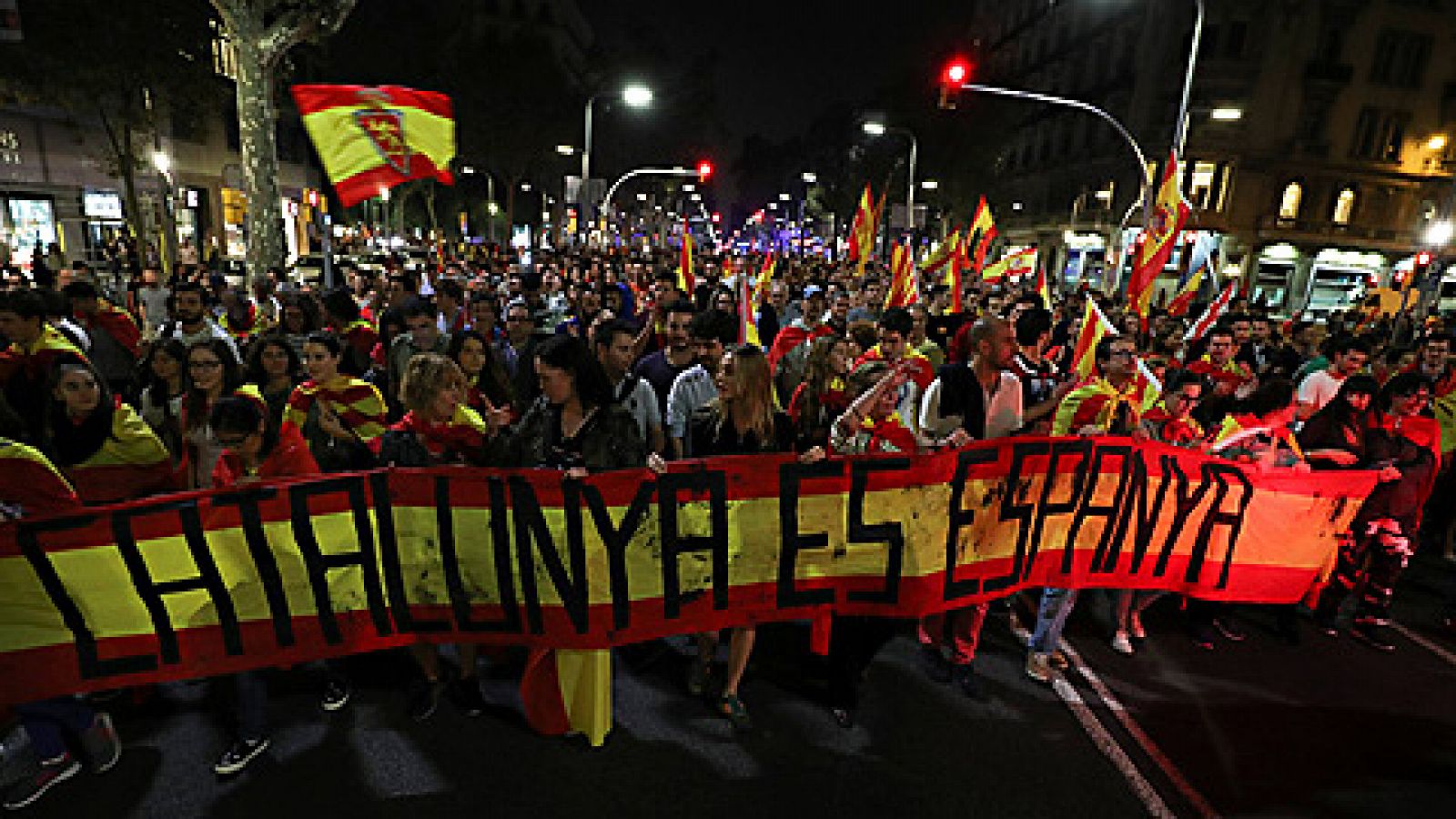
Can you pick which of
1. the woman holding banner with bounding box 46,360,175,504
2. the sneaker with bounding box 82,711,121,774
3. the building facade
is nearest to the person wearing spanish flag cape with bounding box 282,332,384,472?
the woman holding banner with bounding box 46,360,175,504

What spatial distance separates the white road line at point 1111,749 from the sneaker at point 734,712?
1.90m

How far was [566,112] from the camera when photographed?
45.3 metres

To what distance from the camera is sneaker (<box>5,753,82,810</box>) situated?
3.41 meters

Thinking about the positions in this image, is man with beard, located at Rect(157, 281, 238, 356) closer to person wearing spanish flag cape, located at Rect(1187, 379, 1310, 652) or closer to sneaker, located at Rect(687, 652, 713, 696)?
sneaker, located at Rect(687, 652, 713, 696)

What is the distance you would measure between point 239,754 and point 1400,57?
51923 mm

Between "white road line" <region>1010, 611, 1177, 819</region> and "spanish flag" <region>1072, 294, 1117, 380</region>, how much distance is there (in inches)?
88.7

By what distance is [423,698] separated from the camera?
13.6 feet

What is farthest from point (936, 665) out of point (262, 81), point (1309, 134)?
point (1309, 134)

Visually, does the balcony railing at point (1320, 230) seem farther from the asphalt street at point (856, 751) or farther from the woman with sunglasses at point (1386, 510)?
the asphalt street at point (856, 751)

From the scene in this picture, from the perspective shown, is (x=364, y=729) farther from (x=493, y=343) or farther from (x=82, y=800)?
(x=493, y=343)

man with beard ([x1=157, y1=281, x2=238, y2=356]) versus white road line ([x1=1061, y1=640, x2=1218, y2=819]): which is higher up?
man with beard ([x1=157, y1=281, x2=238, y2=356])

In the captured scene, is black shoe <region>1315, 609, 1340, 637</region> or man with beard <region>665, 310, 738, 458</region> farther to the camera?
black shoe <region>1315, 609, 1340, 637</region>

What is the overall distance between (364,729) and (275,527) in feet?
4.03

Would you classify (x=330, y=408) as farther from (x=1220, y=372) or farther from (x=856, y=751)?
(x=1220, y=372)
